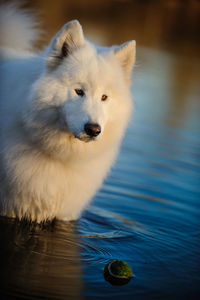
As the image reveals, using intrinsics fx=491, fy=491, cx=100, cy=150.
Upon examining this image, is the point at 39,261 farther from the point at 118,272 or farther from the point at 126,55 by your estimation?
the point at 126,55

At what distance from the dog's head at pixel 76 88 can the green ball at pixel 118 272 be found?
1009 millimetres

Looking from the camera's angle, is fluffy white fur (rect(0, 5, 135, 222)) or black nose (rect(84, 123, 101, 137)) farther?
fluffy white fur (rect(0, 5, 135, 222))

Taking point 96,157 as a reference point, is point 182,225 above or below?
below

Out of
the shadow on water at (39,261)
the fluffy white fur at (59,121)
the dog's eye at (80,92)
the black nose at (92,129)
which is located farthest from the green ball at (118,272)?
the dog's eye at (80,92)

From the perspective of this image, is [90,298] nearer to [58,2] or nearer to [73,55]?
[73,55]

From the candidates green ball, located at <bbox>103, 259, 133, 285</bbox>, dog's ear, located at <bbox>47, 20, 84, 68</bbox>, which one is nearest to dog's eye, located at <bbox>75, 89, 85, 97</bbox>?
dog's ear, located at <bbox>47, 20, 84, 68</bbox>

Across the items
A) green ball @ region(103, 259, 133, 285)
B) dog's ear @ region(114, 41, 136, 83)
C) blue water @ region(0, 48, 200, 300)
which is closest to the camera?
blue water @ region(0, 48, 200, 300)

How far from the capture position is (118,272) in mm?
3838

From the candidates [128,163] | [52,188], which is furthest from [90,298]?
[128,163]

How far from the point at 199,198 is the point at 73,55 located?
285cm

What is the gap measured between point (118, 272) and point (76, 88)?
4.90 feet

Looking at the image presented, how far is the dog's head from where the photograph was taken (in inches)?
152

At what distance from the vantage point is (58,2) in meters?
24.7

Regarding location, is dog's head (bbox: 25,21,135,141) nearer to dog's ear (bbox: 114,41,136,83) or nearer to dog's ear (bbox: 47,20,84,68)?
dog's ear (bbox: 47,20,84,68)
